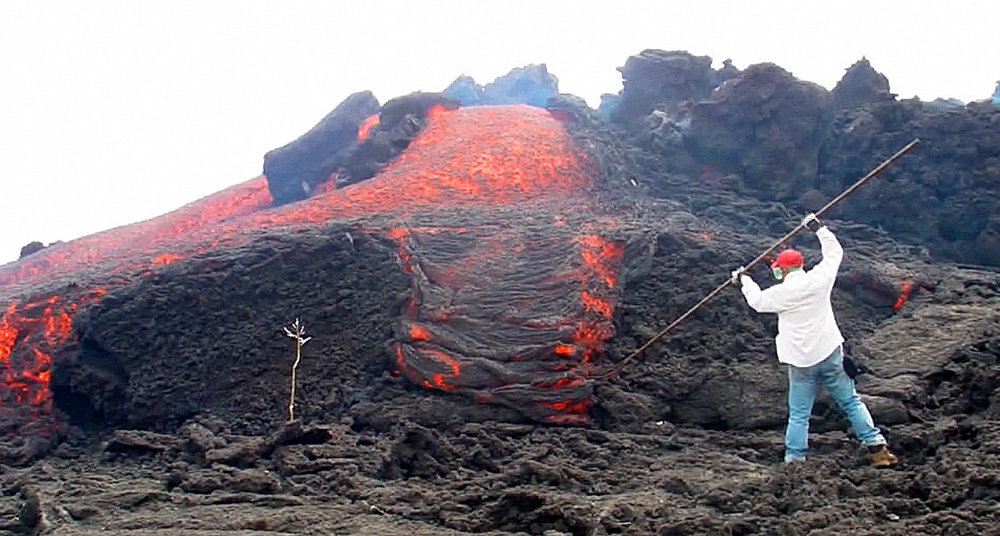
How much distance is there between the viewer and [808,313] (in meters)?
6.17

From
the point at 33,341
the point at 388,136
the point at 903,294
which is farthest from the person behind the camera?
the point at 388,136

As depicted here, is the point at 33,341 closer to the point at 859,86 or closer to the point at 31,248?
the point at 31,248

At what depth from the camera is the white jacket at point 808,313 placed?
6.13 meters

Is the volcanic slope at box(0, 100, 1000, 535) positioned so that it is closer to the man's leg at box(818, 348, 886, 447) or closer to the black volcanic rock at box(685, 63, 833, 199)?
the man's leg at box(818, 348, 886, 447)

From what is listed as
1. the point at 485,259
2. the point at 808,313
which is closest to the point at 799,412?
the point at 808,313

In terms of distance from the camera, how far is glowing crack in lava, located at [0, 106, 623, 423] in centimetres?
790

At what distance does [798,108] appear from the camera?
1336 centimetres

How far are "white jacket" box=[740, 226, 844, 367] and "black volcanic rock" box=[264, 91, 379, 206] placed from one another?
12428 mm

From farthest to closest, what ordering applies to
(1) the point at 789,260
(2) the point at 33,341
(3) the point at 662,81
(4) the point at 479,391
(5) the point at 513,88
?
(5) the point at 513,88 → (3) the point at 662,81 → (2) the point at 33,341 → (4) the point at 479,391 → (1) the point at 789,260

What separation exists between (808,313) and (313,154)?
540 inches

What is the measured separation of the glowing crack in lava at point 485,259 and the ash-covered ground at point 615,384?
161mm

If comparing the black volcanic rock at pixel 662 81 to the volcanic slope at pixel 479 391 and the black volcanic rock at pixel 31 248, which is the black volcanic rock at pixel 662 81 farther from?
the black volcanic rock at pixel 31 248

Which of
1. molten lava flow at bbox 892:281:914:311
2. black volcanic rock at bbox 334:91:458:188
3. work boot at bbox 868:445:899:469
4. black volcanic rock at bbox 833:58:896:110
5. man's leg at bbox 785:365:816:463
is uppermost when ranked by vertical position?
black volcanic rock at bbox 334:91:458:188

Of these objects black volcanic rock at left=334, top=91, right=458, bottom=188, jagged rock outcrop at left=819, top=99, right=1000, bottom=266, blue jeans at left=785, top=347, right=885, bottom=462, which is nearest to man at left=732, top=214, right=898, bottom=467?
blue jeans at left=785, top=347, right=885, bottom=462
